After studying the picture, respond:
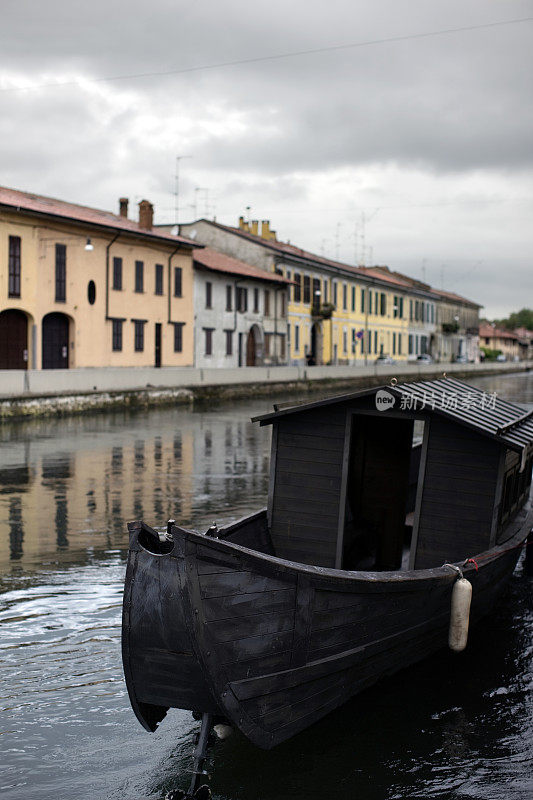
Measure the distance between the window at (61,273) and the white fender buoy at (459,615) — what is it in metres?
30.4

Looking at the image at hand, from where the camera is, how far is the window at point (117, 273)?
→ 39.1m

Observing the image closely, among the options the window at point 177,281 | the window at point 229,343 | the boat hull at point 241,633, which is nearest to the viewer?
the boat hull at point 241,633

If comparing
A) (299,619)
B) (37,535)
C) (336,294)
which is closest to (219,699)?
(299,619)

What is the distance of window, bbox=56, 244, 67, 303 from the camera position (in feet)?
116

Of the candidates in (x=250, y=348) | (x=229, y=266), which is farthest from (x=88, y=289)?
(x=250, y=348)

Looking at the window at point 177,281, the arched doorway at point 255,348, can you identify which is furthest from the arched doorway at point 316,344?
the window at point 177,281

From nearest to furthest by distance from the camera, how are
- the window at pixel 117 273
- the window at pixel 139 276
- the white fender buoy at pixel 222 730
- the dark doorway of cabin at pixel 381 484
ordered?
the white fender buoy at pixel 222 730 → the dark doorway of cabin at pixel 381 484 → the window at pixel 117 273 → the window at pixel 139 276

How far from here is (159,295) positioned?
139ft

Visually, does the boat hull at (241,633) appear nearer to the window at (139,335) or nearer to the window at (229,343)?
the window at (139,335)

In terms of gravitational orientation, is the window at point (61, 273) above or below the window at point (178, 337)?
above

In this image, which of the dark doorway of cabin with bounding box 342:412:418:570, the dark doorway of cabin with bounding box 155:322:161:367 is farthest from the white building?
the dark doorway of cabin with bounding box 342:412:418:570

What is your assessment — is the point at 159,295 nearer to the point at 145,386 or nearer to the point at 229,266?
the point at 229,266

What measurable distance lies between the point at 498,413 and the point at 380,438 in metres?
1.54

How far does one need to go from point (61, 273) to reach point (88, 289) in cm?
193
